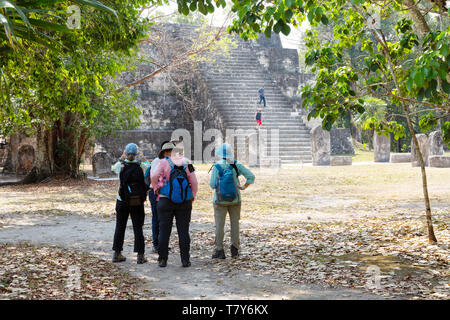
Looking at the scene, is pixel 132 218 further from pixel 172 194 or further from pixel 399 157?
pixel 399 157

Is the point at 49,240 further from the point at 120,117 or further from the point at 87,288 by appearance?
the point at 120,117

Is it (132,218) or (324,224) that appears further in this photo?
(324,224)

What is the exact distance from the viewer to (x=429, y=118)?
7145 mm

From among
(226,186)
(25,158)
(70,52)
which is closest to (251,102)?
(25,158)

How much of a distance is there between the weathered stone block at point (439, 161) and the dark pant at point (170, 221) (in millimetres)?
16901

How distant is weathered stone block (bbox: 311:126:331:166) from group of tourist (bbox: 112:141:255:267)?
53.4 feet

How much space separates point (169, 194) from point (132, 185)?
527 millimetres

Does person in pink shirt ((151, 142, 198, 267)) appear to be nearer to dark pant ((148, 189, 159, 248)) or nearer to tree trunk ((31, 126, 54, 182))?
dark pant ((148, 189, 159, 248))

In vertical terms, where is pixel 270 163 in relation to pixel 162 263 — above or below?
above

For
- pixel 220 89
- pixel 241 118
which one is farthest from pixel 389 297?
pixel 220 89

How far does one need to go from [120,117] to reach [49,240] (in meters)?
10.7

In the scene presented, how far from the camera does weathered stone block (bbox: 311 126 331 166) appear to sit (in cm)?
2239

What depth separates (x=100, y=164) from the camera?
2062cm

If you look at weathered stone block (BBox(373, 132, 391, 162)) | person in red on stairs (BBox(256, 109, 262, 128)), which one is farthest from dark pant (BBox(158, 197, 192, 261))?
weathered stone block (BBox(373, 132, 391, 162))
